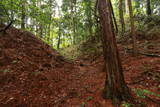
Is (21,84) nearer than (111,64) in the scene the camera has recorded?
No

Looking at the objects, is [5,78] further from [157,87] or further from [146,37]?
[146,37]

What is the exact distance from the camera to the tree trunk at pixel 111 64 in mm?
3227

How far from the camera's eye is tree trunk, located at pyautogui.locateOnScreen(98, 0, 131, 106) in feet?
10.6

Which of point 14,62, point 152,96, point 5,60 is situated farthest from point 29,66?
point 152,96

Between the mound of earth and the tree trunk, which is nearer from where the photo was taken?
the tree trunk

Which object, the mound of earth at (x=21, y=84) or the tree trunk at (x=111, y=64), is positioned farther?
the mound of earth at (x=21, y=84)

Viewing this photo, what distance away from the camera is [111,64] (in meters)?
3.26

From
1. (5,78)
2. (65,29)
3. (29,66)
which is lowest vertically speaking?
(5,78)

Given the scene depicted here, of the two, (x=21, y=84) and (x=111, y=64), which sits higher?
(x=111, y=64)

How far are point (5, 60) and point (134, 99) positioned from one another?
6.29m

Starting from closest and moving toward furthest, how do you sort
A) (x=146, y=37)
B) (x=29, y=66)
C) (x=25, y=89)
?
(x=25, y=89), (x=29, y=66), (x=146, y=37)

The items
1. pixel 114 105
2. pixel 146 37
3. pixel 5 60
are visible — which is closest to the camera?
pixel 114 105

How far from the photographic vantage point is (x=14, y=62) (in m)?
5.45

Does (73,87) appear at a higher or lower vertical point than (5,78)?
lower
